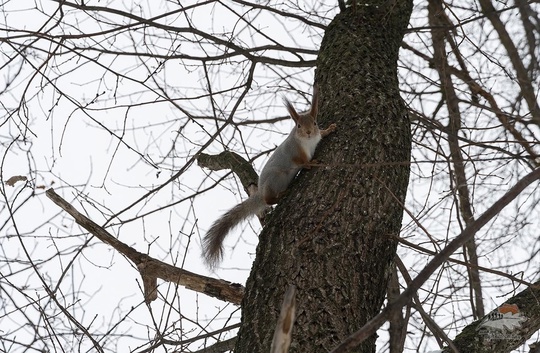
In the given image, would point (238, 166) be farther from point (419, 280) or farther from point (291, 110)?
point (419, 280)

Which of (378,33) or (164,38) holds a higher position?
(164,38)

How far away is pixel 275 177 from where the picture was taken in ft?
10.9

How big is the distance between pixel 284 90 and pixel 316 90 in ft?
4.49

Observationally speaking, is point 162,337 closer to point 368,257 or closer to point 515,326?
point 368,257

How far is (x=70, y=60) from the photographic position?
3715mm

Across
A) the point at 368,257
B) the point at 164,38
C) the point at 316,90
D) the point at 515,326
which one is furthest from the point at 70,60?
the point at 515,326

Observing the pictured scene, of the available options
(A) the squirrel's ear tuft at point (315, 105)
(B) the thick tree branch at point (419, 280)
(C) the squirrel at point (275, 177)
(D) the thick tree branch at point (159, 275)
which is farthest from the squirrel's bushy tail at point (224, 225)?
(B) the thick tree branch at point (419, 280)

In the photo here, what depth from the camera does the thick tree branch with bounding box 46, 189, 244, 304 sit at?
Result: 3.21 m

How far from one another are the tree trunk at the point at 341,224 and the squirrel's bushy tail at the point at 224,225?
1.93ft

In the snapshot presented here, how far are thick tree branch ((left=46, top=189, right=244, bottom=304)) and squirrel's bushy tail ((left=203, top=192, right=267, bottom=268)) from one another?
8.1 inches

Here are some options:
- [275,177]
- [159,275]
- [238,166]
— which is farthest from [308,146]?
[159,275]

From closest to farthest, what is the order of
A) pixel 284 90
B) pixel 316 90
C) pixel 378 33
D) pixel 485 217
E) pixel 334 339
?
pixel 485 217
pixel 334 339
pixel 316 90
pixel 378 33
pixel 284 90

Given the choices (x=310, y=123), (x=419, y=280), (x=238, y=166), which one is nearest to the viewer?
(x=419, y=280)

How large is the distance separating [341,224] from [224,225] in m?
1.15
